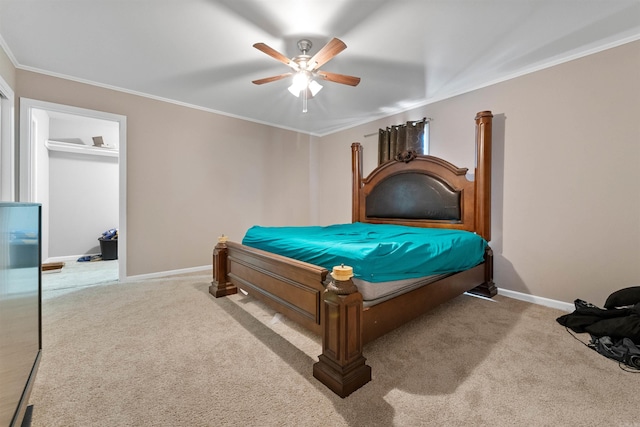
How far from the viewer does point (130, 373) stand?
5.22 ft

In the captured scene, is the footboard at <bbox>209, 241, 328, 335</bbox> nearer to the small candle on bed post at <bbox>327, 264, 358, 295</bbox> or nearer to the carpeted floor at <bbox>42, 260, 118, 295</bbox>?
the small candle on bed post at <bbox>327, 264, 358, 295</bbox>

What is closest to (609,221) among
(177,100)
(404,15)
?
(404,15)

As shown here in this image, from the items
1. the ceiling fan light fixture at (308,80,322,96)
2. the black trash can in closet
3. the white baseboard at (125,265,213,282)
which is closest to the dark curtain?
the ceiling fan light fixture at (308,80,322,96)

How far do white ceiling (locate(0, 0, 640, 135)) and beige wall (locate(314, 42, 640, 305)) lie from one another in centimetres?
26

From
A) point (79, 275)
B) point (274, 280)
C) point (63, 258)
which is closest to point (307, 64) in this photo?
point (274, 280)

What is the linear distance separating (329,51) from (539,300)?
10.9 feet

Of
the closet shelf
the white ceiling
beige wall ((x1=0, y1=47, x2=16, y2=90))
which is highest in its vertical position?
the white ceiling

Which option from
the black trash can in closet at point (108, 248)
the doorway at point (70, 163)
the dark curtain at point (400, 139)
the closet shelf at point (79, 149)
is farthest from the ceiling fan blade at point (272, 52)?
the closet shelf at point (79, 149)

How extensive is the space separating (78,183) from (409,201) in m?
6.37

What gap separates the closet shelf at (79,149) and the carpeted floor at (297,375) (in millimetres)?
3987

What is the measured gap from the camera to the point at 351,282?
4.90 feet

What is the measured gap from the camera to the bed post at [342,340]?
55.7 inches

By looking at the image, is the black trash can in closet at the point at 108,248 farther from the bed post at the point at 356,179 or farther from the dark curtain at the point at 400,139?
the dark curtain at the point at 400,139

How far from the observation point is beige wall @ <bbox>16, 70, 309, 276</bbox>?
3.49 meters
